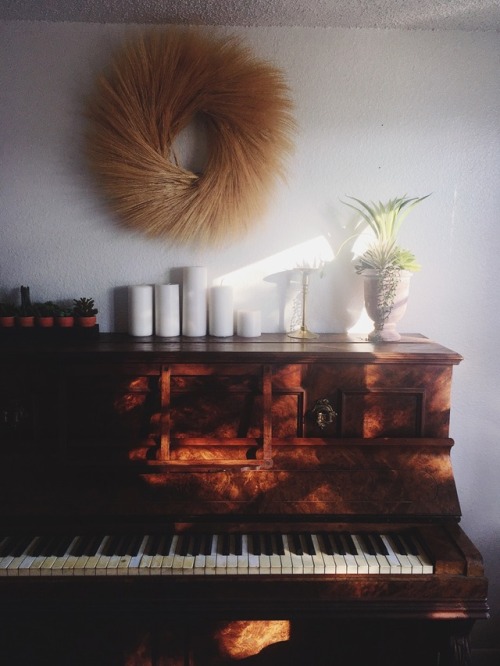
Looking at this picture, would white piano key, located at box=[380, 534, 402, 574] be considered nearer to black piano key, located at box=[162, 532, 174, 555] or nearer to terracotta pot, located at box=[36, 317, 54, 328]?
black piano key, located at box=[162, 532, 174, 555]

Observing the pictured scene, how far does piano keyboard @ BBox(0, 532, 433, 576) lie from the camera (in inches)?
72.6

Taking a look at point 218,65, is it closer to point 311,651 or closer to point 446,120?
point 446,120

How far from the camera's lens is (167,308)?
7.83 feet

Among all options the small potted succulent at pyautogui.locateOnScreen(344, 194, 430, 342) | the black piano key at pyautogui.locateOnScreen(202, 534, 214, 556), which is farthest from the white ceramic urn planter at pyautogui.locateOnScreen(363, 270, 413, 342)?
the black piano key at pyautogui.locateOnScreen(202, 534, 214, 556)

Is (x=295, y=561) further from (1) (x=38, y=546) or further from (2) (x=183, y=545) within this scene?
(1) (x=38, y=546)

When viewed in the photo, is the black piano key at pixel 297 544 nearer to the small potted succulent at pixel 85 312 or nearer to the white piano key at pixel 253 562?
the white piano key at pixel 253 562

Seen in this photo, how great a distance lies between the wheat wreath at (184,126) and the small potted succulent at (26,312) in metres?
0.52

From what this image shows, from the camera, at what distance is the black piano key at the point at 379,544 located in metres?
1.92

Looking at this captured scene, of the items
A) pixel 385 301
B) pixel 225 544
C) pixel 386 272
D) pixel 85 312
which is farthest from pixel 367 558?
pixel 85 312

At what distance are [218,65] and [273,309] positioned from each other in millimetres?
1044

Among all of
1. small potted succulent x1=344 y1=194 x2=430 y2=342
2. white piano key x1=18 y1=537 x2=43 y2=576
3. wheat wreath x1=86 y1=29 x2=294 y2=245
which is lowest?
white piano key x1=18 y1=537 x2=43 y2=576

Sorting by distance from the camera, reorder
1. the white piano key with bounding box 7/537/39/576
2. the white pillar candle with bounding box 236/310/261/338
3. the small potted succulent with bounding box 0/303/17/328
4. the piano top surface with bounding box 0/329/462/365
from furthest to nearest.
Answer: the white pillar candle with bounding box 236/310/261/338 → the small potted succulent with bounding box 0/303/17/328 → the piano top surface with bounding box 0/329/462/365 → the white piano key with bounding box 7/537/39/576

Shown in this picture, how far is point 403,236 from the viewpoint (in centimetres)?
249

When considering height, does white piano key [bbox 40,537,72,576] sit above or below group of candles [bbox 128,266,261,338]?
below
